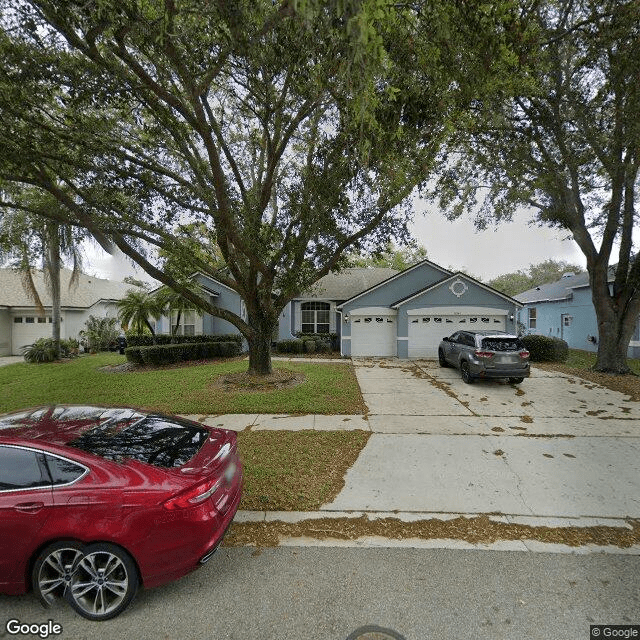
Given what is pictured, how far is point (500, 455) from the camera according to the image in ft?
→ 18.3

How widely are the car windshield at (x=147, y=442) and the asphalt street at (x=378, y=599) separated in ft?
3.40

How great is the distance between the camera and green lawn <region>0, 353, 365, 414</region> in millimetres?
8383

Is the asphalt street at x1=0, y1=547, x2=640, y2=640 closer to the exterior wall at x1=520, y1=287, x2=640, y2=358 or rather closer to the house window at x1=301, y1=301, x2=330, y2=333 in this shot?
the house window at x1=301, y1=301, x2=330, y2=333

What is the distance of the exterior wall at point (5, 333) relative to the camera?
67.5 ft

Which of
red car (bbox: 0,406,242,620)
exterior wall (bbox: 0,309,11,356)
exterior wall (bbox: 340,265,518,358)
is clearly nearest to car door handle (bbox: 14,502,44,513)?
red car (bbox: 0,406,242,620)

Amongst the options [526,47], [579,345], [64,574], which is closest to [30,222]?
[64,574]

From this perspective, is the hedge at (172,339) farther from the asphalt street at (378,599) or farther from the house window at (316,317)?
A: the asphalt street at (378,599)

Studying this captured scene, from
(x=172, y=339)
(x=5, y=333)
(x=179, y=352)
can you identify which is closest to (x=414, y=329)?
(x=179, y=352)

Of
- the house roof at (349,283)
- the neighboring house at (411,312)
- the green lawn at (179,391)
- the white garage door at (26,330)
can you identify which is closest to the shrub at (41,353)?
the green lawn at (179,391)

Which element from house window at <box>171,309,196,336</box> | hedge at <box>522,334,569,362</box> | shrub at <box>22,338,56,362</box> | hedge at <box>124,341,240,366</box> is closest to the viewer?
hedge at <box>124,341,240,366</box>

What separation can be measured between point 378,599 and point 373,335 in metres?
15.3

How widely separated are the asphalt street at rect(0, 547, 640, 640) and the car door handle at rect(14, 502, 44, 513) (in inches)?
30.9

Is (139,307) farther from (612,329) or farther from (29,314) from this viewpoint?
(612,329)

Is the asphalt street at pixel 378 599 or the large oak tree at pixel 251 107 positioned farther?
the large oak tree at pixel 251 107
